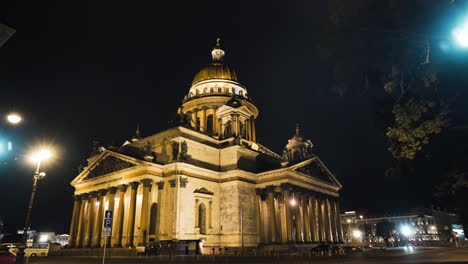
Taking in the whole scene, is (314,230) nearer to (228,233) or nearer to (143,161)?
(228,233)

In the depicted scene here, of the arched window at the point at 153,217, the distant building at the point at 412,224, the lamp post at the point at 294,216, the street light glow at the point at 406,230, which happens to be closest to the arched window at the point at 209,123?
the arched window at the point at 153,217

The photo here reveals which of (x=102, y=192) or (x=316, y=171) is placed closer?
(x=102, y=192)

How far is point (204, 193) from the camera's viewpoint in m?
41.4

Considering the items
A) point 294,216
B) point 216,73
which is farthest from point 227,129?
point 216,73

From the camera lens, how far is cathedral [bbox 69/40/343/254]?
3834 centimetres

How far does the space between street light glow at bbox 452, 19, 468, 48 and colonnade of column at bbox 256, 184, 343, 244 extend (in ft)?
112

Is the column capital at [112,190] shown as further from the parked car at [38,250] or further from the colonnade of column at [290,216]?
the colonnade of column at [290,216]

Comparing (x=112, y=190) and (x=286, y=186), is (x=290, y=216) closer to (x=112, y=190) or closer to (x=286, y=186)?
(x=286, y=186)

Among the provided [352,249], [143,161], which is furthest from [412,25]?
[352,249]

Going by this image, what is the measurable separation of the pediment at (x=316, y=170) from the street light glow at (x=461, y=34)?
35.1 metres

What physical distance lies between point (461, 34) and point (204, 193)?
34714 mm

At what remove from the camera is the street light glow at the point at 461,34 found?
32.8ft

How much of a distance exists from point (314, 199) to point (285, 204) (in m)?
8.76

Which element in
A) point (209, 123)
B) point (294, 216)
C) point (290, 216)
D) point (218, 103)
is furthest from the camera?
point (218, 103)
